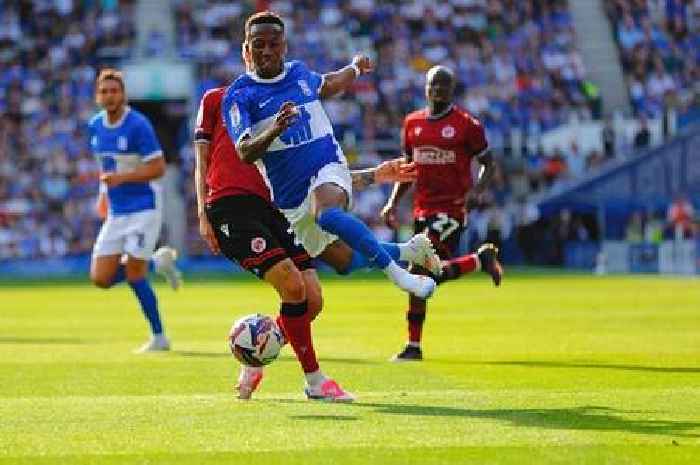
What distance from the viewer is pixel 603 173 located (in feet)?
138

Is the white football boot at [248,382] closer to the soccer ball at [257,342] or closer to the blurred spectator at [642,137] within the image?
the soccer ball at [257,342]

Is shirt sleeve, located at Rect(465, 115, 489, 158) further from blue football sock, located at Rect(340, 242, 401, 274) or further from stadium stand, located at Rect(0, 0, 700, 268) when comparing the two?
stadium stand, located at Rect(0, 0, 700, 268)

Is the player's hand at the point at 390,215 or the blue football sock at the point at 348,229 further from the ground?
the blue football sock at the point at 348,229

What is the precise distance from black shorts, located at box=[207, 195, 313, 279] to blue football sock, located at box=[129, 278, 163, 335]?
551 cm

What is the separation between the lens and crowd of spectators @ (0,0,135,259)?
1645 inches

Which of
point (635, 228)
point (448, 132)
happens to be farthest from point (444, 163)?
point (635, 228)

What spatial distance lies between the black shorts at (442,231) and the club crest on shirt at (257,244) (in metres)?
4.73

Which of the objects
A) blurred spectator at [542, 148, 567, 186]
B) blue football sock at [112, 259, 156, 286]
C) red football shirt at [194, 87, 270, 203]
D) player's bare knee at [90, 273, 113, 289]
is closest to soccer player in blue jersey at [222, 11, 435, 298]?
red football shirt at [194, 87, 270, 203]

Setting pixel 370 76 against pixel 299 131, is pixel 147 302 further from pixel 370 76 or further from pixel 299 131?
pixel 370 76

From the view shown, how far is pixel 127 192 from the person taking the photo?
56.7ft

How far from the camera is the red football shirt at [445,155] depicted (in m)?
15.6

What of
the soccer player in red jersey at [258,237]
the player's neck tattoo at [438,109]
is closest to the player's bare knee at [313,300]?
the soccer player in red jersey at [258,237]

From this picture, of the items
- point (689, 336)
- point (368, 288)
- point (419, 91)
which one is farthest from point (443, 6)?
point (689, 336)

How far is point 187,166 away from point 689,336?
27883 millimetres
